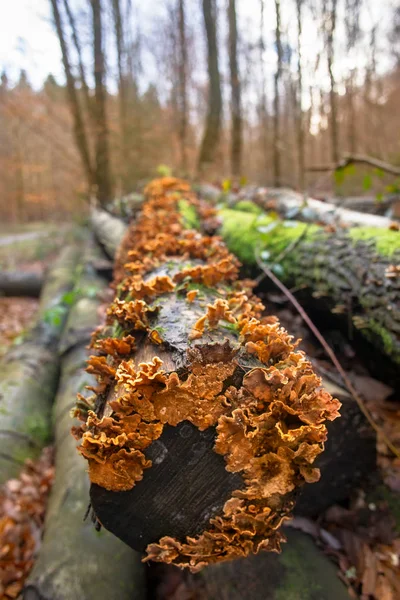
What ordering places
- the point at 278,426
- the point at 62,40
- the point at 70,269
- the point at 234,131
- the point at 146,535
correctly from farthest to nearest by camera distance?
the point at 234,131
the point at 62,40
the point at 70,269
the point at 146,535
the point at 278,426

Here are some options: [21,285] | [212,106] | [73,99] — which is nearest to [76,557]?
[21,285]

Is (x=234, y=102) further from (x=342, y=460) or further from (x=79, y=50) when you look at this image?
(x=342, y=460)

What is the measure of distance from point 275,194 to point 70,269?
4807 millimetres

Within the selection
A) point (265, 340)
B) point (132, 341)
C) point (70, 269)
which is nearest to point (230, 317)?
point (265, 340)

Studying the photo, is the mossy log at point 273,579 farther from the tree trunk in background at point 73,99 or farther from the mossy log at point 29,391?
the tree trunk in background at point 73,99

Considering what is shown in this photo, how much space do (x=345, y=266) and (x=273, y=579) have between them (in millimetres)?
1991

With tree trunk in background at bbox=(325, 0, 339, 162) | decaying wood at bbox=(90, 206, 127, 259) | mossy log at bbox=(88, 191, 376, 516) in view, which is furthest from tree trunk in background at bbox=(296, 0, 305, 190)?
mossy log at bbox=(88, 191, 376, 516)

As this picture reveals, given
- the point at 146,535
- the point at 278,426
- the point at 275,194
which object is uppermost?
the point at 275,194

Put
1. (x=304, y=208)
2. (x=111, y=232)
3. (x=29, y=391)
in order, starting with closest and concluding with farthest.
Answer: (x=29, y=391)
(x=304, y=208)
(x=111, y=232)

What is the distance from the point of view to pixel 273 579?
1879 mm

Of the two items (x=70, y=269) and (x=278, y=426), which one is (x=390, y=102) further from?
(x=278, y=426)

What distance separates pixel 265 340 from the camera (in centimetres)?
156

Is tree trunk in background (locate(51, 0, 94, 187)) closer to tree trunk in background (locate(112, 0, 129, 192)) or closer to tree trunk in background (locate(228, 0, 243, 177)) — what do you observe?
tree trunk in background (locate(112, 0, 129, 192))

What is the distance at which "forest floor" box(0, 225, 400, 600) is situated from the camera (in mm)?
2014
